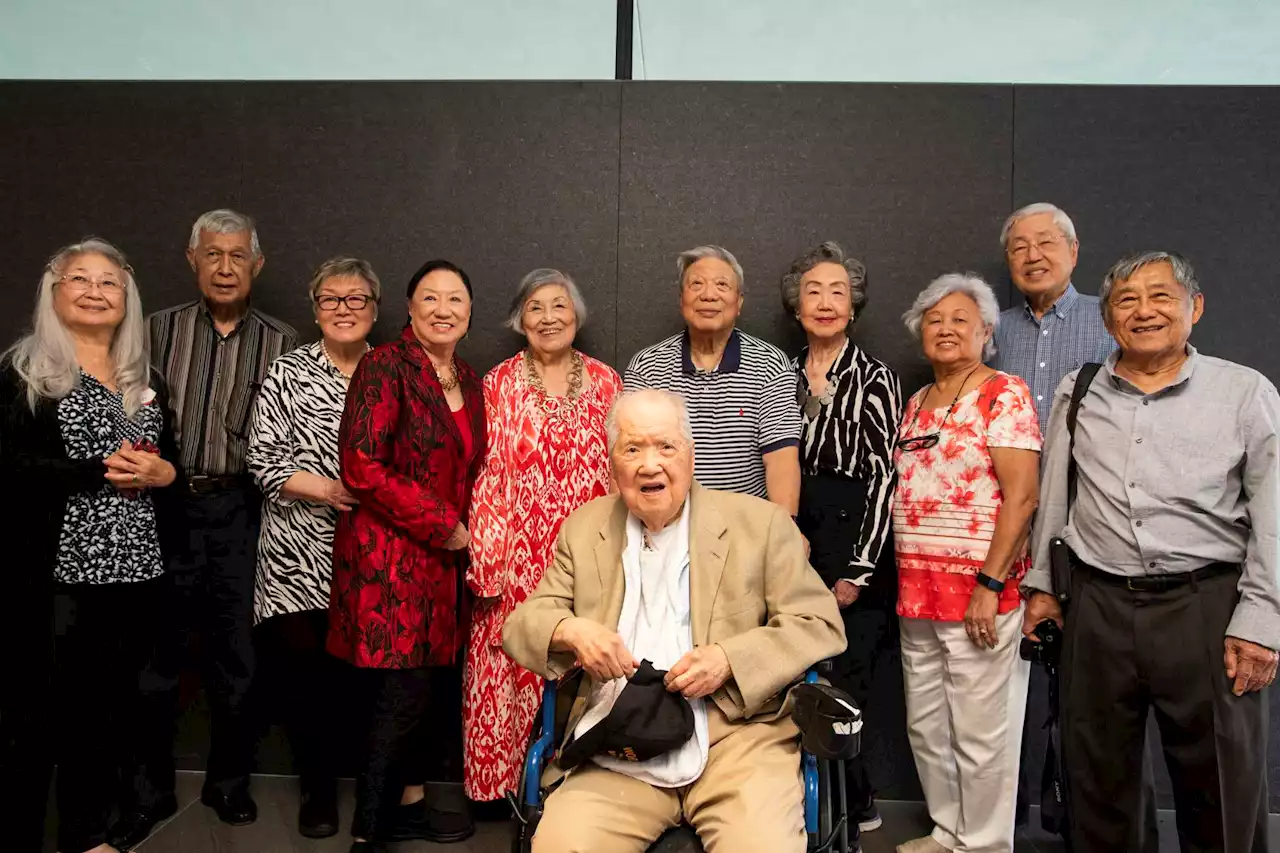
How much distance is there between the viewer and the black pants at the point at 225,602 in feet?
10.0

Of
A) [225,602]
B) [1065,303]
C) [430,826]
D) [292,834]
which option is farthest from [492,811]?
[1065,303]

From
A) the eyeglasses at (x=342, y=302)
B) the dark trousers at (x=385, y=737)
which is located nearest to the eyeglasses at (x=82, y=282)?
the eyeglasses at (x=342, y=302)

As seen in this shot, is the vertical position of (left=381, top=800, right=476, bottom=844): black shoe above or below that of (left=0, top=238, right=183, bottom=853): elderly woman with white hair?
below

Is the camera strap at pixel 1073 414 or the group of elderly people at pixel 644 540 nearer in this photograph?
the group of elderly people at pixel 644 540

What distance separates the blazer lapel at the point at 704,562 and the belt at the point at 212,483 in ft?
6.07

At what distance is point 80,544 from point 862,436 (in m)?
2.43

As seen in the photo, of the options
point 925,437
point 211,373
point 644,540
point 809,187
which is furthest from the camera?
point 809,187

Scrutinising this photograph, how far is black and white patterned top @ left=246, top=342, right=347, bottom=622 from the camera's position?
113 inches

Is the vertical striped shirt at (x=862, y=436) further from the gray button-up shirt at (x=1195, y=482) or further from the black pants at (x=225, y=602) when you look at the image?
the black pants at (x=225, y=602)

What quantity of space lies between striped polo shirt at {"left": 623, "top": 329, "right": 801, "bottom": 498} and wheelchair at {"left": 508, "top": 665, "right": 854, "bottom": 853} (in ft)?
3.01

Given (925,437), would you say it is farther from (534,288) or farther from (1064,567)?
(534,288)

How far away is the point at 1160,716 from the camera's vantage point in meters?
2.34

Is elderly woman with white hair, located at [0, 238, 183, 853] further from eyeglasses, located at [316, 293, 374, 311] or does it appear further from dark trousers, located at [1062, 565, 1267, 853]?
dark trousers, located at [1062, 565, 1267, 853]

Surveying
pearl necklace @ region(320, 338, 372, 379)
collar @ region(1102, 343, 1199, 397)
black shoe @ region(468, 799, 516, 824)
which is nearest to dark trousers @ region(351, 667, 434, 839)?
black shoe @ region(468, 799, 516, 824)
